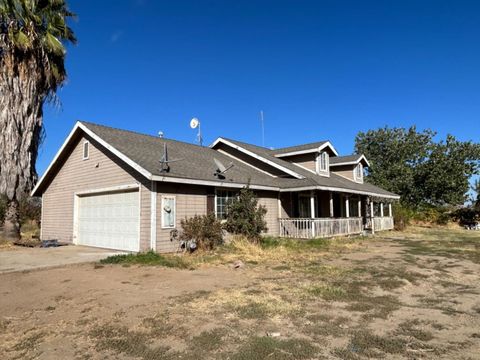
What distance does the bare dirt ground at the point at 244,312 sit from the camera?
4.15 m

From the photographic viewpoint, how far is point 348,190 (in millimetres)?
19047

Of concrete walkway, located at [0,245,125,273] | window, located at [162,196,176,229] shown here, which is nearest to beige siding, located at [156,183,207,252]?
window, located at [162,196,176,229]

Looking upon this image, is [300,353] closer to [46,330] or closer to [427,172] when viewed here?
[46,330]

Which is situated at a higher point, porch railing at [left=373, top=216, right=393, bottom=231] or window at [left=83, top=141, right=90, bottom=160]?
window at [left=83, top=141, right=90, bottom=160]

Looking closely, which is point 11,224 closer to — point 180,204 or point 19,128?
point 19,128

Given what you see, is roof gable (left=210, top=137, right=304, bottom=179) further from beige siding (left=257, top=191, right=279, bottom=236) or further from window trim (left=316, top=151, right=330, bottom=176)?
window trim (left=316, top=151, right=330, bottom=176)

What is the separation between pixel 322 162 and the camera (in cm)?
2081

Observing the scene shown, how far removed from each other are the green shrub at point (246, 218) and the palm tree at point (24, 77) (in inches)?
405

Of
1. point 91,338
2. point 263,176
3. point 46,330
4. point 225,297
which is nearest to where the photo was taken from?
point 91,338

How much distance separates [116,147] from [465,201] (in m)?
34.4

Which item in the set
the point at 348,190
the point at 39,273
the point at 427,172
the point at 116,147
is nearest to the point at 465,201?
the point at 427,172

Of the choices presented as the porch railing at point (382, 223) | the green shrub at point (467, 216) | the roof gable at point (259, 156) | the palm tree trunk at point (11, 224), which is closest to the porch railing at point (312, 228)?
the roof gable at point (259, 156)

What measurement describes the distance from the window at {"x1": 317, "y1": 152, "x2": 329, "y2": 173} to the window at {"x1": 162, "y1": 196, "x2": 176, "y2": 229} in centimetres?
1055

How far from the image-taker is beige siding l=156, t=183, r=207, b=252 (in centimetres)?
A: 1198
